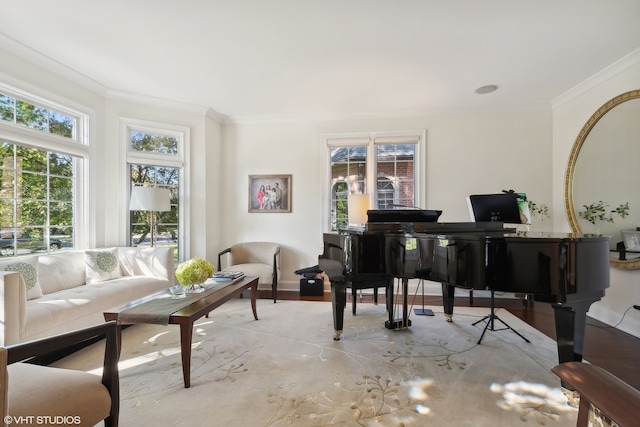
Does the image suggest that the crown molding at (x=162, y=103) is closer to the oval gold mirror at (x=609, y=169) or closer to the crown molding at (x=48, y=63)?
the crown molding at (x=48, y=63)

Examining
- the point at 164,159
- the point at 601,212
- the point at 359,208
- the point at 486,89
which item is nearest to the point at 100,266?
the point at 164,159

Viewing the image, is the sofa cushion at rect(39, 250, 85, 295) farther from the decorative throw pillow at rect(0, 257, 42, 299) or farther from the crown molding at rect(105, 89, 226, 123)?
the crown molding at rect(105, 89, 226, 123)

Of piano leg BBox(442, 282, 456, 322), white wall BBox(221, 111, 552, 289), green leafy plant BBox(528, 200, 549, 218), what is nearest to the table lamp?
white wall BBox(221, 111, 552, 289)

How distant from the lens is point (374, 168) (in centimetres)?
444

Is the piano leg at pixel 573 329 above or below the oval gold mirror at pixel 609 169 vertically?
below

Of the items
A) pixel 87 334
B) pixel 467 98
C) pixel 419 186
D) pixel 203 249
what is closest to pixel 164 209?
pixel 203 249

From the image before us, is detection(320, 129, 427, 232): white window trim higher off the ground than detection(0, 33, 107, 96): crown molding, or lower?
lower

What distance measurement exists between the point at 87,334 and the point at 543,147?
5437mm

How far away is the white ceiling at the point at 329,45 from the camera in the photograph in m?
2.15

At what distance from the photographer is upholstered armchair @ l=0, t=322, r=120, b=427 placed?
1.02 metres

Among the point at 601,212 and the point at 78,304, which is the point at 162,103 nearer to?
the point at 78,304

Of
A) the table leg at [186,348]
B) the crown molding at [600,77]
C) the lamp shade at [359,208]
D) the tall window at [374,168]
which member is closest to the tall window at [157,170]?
the tall window at [374,168]
